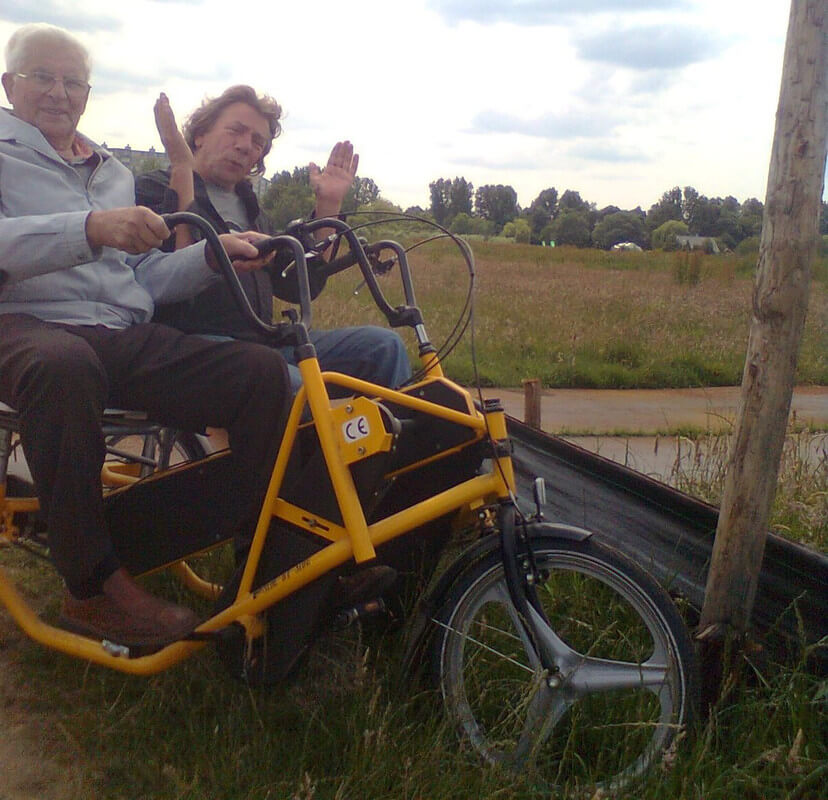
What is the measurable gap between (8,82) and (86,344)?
96 cm

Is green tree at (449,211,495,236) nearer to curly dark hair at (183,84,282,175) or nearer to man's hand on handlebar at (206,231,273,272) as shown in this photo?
man's hand on handlebar at (206,231,273,272)

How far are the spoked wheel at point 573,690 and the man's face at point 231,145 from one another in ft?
6.60

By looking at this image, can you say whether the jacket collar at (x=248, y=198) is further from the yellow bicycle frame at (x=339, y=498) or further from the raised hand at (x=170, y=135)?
the yellow bicycle frame at (x=339, y=498)

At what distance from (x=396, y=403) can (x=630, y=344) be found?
22.1 ft

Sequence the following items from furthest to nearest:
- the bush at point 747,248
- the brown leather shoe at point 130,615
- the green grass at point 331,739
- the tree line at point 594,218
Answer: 1. the tree line at point 594,218
2. the bush at point 747,248
3. the brown leather shoe at point 130,615
4. the green grass at point 331,739

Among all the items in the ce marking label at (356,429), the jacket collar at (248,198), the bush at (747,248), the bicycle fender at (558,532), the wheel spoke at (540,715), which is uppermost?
the jacket collar at (248,198)

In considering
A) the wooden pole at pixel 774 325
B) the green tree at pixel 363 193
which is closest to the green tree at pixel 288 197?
the green tree at pixel 363 193

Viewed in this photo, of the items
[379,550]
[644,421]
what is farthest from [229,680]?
[644,421]

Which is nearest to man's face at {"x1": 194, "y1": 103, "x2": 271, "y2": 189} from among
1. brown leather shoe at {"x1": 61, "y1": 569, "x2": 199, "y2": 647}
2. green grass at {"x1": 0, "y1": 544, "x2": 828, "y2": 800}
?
brown leather shoe at {"x1": 61, "y1": 569, "x2": 199, "y2": 647}

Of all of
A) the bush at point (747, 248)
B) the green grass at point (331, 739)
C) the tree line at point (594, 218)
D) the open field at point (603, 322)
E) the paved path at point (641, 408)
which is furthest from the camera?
the tree line at point (594, 218)

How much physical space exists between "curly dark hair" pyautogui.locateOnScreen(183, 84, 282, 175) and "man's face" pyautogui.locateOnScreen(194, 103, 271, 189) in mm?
22

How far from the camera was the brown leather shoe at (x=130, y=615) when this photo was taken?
2.54m

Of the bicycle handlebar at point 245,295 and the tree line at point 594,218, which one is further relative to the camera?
the tree line at point 594,218

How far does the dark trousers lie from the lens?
237cm
